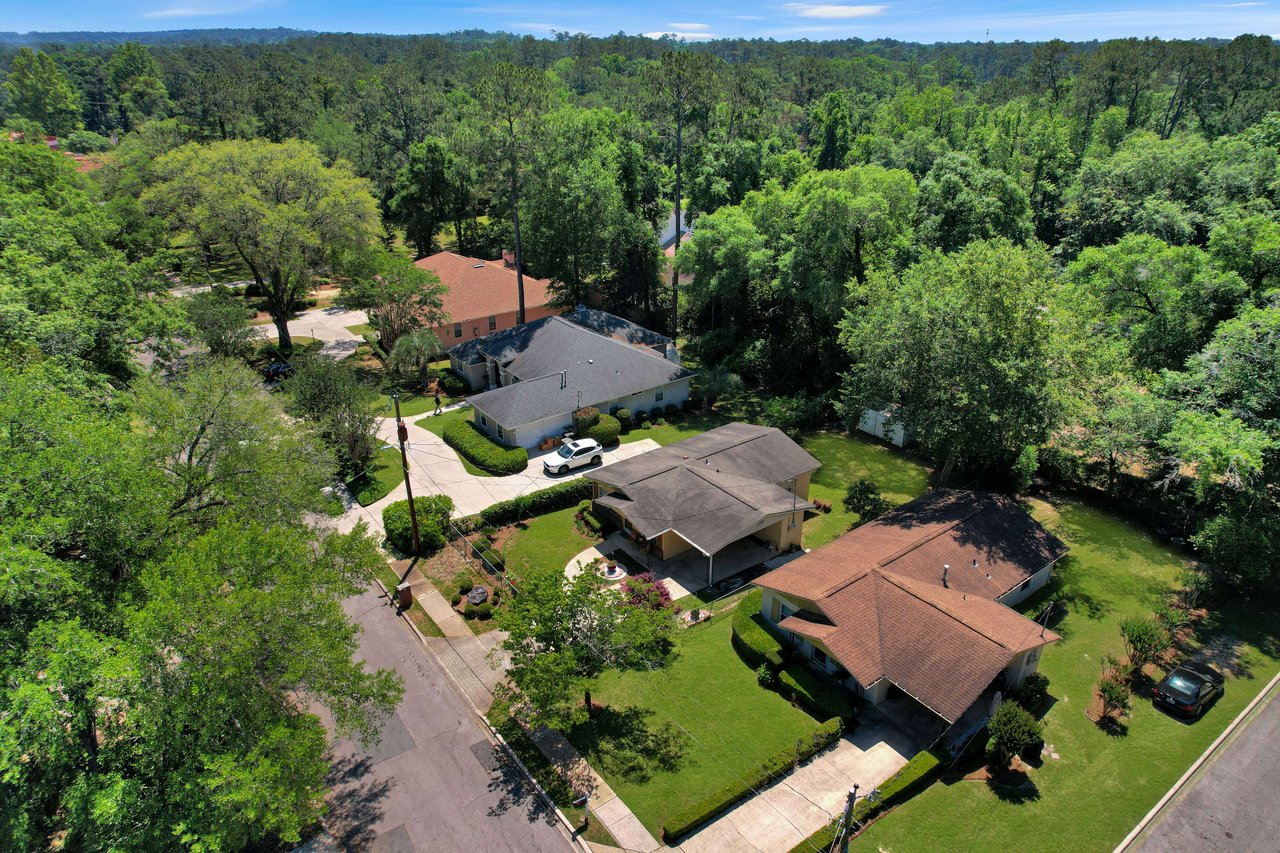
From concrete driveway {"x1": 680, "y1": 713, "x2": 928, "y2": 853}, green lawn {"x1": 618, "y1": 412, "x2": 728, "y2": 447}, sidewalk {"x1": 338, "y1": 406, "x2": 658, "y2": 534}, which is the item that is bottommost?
concrete driveway {"x1": 680, "y1": 713, "x2": 928, "y2": 853}

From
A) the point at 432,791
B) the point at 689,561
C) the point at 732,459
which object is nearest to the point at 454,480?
the point at 689,561

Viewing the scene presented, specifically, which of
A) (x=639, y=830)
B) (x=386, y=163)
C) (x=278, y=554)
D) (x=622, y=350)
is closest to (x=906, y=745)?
(x=639, y=830)

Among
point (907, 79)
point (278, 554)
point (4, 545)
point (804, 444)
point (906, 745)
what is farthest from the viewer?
point (907, 79)

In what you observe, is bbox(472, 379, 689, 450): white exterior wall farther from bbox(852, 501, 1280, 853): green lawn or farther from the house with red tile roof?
bbox(852, 501, 1280, 853): green lawn

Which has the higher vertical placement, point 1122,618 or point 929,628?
point 929,628

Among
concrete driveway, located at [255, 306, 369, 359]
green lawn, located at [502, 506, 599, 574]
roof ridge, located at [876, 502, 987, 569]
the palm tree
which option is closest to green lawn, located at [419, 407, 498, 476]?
the palm tree

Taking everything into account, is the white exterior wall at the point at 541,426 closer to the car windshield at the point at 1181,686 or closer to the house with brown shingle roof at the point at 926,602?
the house with brown shingle roof at the point at 926,602

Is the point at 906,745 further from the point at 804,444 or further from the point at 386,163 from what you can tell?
the point at 386,163

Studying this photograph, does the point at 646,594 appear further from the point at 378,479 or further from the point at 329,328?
the point at 329,328
